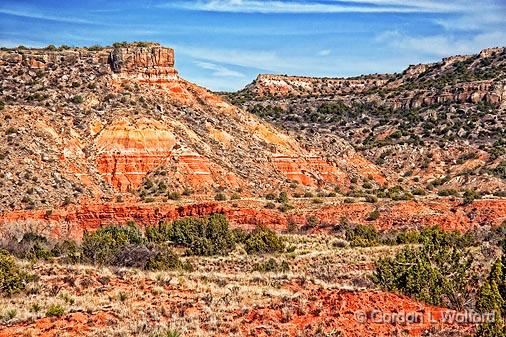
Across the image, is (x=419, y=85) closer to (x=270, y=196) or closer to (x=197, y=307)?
(x=270, y=196)

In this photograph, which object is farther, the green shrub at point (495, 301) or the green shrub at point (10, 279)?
the green shrub at point (10, 279)

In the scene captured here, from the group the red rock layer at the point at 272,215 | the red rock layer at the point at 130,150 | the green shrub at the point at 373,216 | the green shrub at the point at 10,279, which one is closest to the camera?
the green shrub at the point at 10,279

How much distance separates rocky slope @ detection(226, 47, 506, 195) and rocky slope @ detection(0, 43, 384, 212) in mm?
10424

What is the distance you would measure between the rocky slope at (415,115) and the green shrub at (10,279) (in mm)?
59058

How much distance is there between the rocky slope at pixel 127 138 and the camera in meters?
54.9

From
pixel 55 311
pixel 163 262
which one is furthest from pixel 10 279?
pixel 163 262

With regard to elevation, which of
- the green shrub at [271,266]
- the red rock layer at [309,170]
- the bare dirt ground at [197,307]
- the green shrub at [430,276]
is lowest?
the green shrub at [271,266]

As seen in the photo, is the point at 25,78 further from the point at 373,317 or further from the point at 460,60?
the point at 460,60

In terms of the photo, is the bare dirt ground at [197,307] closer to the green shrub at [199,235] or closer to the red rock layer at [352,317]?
the red rock layer at [352,317]

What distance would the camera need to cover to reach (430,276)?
2075cm

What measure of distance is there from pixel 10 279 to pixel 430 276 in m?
13.9

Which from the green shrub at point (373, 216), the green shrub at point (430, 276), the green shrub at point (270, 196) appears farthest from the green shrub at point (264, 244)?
the green shrub at point (430, 276)

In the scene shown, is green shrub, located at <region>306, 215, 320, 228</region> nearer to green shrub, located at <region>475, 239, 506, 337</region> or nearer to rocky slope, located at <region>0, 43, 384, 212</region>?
rocky slope, located at <region>0, 43, 384, 212</region>

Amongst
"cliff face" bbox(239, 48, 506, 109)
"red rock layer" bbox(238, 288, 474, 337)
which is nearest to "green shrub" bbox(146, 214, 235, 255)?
"red rock layer" bbox(238, 288, 474, 337)
